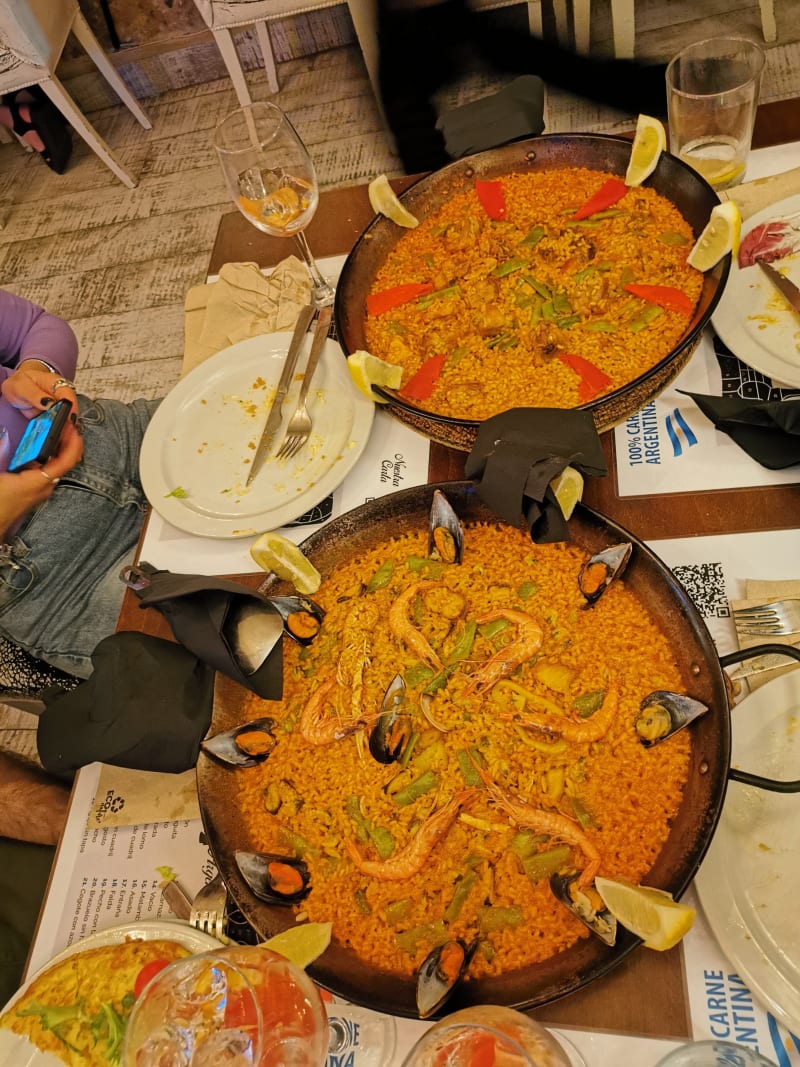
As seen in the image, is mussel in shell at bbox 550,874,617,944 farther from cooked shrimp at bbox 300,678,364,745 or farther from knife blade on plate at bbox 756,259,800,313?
knife blade on plate at bbox 756,259,800,313

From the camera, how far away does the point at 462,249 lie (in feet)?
5.65

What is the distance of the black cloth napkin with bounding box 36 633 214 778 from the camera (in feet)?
3.66

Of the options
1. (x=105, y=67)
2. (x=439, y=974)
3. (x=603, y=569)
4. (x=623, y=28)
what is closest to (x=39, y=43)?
(x=105, y=67)

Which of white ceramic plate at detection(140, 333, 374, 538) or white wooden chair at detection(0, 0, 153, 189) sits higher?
white wooden chair at detection(0, 0, 153, 189)

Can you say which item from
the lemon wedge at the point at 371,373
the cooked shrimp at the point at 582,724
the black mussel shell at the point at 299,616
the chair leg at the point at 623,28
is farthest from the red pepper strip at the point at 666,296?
the chair leg at the point at 623,28

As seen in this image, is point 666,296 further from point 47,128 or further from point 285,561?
point 47,128

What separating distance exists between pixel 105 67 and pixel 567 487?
4.35 metres

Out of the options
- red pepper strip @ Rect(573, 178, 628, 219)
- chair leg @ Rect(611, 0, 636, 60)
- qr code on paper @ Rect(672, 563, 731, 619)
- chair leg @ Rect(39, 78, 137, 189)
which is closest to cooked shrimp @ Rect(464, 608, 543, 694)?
qr code on paper @ Rect(672, 563, 731, 619)

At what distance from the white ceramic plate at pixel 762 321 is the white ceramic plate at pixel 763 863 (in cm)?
57

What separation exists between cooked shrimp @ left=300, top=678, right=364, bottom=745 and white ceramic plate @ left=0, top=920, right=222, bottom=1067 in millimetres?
313

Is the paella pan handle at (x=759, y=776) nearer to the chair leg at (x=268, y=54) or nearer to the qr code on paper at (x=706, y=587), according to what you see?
the qr code on paper at (x=706, y=587)

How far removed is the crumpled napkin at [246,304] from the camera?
72.5 inches

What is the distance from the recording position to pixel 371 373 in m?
1.43

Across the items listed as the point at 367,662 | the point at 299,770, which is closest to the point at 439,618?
the point at 367,662
